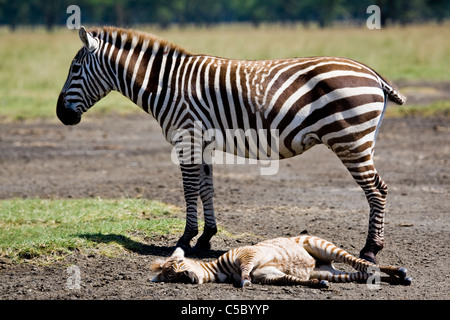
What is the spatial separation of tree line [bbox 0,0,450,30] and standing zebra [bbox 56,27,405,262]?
62.6 metres

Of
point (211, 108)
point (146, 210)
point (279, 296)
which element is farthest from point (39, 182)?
point (279, 296)

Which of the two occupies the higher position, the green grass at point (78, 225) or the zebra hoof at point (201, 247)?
the green grass at point (78, 225)

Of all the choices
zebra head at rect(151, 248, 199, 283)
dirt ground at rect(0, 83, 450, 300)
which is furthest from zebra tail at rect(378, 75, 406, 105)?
zebra head at rect(151, 248, 199, 283)

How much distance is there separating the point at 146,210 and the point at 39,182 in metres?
2.93

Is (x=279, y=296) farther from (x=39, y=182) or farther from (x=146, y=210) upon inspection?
(x=39, y=182)

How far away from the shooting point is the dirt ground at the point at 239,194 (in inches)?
229

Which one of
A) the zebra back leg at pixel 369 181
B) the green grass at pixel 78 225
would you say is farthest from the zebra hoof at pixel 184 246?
the zebra back leg at pixel 369 181

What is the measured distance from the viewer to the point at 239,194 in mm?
9883

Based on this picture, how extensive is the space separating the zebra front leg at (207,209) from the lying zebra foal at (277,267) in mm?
1009

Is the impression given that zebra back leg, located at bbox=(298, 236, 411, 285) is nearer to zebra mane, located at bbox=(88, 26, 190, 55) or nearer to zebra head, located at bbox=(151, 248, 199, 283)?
zebra head, located at bbox=(151, 248, 199, 283)

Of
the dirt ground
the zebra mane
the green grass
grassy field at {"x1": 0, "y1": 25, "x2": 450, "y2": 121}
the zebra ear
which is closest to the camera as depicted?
the dirt ground

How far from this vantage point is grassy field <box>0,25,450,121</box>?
742 inches

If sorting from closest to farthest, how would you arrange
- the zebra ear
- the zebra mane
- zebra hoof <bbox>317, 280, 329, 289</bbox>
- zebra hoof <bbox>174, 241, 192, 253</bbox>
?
zebra hoof <bbox>317, 280, 329, 289</bbox>
zebra hoof <bbox>174, 241, 192, 253</bbox>
the zebra ear
the zebra mane

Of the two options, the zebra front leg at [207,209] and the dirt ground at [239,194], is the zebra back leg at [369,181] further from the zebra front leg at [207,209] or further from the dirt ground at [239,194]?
the zebra front leg at [207,209]
